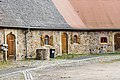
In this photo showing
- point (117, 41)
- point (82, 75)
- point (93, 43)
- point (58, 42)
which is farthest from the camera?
point (117, 41)

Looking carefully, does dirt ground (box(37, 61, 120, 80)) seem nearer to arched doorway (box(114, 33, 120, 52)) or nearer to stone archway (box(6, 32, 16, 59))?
stone archway (box(6, 32, 16, 59))

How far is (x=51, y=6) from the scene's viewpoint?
36.7 meters

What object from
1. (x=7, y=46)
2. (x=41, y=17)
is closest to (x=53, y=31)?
(x=41, y=17)

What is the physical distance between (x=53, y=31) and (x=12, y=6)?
4868 mm

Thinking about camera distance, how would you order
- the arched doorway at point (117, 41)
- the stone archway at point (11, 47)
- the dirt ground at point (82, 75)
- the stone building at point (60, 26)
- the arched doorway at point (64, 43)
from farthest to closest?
the arched doorway at point (117, 41)
the arched doorway at point (64, 43)
the stone building at point (60, 26)
the stone archway at point (11, 47)
the dirt ground at point (82, 75)

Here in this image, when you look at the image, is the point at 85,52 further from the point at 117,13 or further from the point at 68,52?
the point at 117,13

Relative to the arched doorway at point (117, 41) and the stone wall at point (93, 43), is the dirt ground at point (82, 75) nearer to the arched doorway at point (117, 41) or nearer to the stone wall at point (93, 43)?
the stone wall at point (93, 43)

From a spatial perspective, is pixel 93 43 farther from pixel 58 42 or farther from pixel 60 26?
pixel 60 26

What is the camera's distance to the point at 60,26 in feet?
112

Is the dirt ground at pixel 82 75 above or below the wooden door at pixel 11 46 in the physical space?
below

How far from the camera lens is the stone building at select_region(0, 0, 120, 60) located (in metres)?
29.5

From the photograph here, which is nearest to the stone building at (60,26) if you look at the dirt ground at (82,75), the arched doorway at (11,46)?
the arched doorway at (11,46)

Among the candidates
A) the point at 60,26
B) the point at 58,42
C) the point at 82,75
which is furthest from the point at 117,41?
the point at 82,75

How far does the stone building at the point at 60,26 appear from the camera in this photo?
2955 cm
